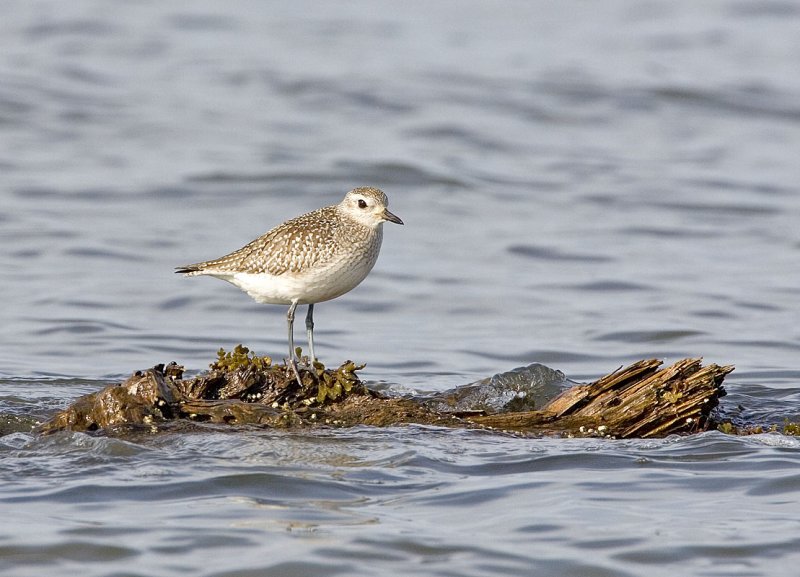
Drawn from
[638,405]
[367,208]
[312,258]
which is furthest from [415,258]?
[638,405]

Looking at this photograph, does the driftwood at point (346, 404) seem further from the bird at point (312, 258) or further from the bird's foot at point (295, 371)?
the bird at point (312, 258)

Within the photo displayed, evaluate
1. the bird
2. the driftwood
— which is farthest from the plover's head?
the driftwood

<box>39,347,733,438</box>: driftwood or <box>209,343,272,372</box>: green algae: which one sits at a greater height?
<box>209,343,272,372</box>: green algae

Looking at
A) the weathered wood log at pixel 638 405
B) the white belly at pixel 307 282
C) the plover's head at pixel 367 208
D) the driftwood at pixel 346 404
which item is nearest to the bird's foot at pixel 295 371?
A: the driftwood at pixel 346 404

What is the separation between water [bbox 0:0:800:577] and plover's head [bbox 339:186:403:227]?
163cm

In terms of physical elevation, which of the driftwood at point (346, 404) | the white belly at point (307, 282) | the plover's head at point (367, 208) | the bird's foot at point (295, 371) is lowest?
the driftwood at point (346, 404)

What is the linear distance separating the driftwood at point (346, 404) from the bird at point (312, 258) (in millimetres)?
276

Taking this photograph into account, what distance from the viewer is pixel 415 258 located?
1568cm

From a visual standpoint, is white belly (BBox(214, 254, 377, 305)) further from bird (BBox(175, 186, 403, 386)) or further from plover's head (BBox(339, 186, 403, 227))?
plover's head (BBox(339, 186, 403, 227))

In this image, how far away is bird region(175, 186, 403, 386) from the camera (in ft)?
27.8

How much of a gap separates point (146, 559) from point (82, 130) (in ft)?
53.9

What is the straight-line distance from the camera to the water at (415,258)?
657cm

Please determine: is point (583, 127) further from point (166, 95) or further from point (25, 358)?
point (25, 358)

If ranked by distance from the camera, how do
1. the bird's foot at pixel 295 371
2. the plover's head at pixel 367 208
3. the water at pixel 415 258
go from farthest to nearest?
the plover's head at pixel 367 208, the bird's foot at pixel 295 371, the water at pixel 415 258
